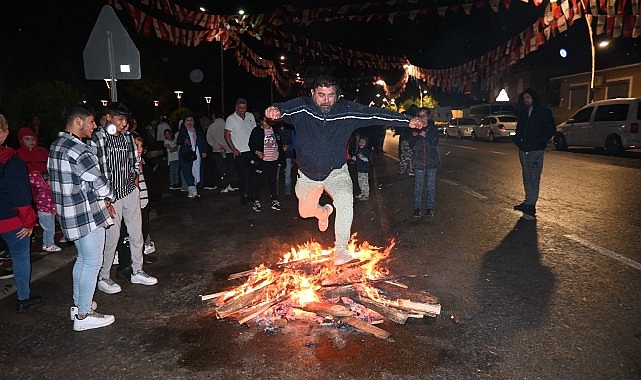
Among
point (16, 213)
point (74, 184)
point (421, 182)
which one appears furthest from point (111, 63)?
point (421, 182)

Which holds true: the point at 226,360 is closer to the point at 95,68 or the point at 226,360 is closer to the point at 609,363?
the point at 609,363

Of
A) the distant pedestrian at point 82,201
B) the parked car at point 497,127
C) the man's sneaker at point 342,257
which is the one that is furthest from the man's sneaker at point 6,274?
the parked car at point 497,127

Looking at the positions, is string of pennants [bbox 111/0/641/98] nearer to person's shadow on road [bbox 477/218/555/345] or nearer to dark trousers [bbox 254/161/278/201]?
dark trousers [bbox 254/161/278/201]

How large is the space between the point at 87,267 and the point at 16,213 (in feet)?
3.50

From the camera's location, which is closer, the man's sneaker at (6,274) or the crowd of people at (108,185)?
the crowd of people at (108,185)

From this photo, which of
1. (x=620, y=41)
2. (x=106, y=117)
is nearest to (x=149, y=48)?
(x=620, y=41)

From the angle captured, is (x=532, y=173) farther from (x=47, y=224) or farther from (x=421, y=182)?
(x=47, y=224)

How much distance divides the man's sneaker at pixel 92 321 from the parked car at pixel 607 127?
62.0ft

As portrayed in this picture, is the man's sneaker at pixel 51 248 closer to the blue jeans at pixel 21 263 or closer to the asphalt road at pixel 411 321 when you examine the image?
the asphalt road at pixel 411 321

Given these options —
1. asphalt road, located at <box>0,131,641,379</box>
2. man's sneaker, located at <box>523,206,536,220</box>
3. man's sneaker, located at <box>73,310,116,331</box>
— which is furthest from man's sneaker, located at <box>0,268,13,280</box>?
man's sneaker, located at <box>523,206,536,220</box>

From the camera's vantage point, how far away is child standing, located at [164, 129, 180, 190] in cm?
1242

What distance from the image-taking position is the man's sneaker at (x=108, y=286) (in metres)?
5.04

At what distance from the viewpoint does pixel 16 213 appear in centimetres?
455

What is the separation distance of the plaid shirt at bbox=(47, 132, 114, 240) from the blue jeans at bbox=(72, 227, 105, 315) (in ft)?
0.43
